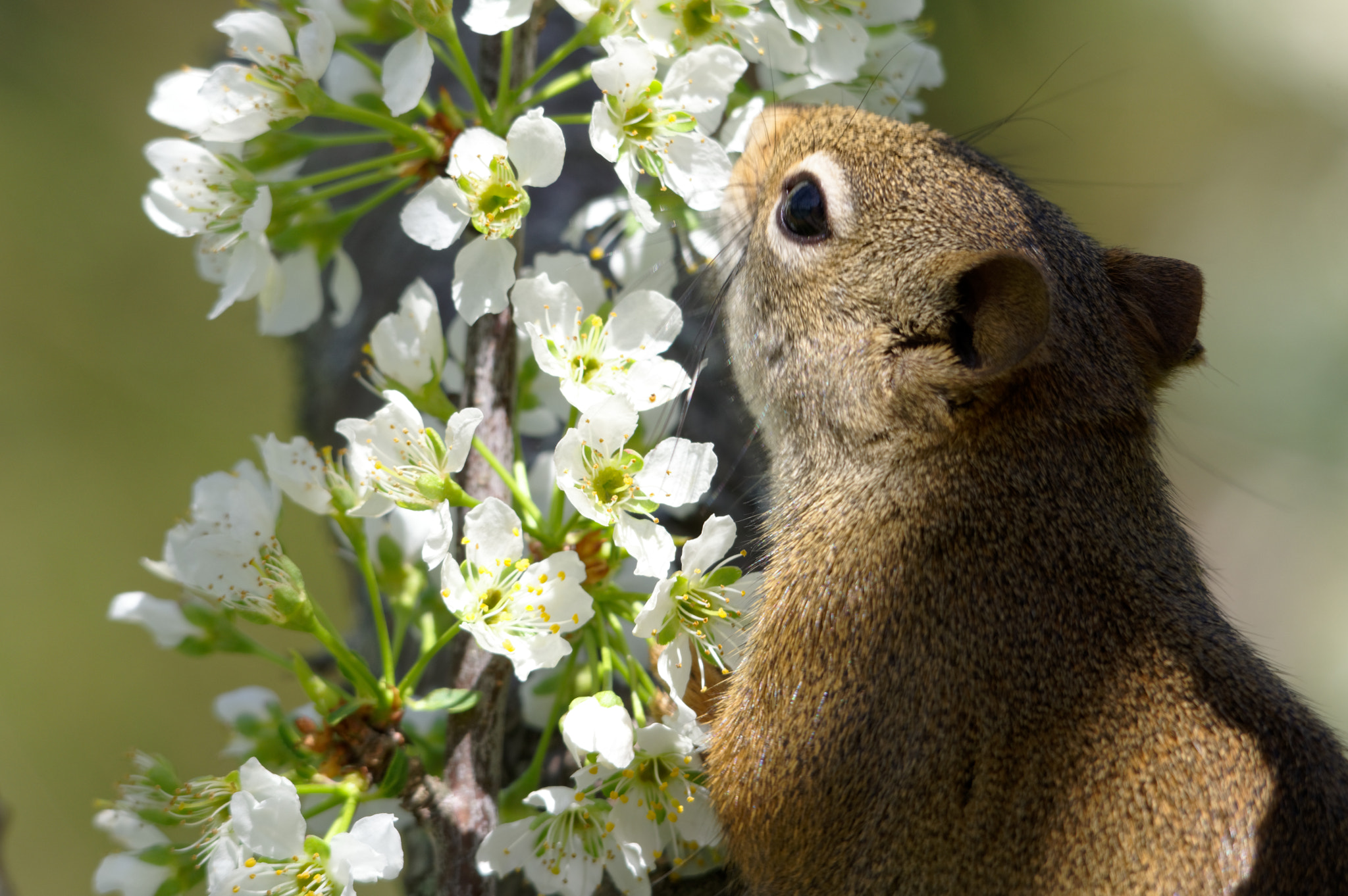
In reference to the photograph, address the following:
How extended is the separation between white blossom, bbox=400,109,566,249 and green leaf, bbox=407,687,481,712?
2.00ft

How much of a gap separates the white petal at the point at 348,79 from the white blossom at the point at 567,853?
3.97 ft

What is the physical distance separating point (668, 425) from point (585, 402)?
612mm

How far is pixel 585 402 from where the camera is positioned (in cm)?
137

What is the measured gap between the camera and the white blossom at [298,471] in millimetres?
1368

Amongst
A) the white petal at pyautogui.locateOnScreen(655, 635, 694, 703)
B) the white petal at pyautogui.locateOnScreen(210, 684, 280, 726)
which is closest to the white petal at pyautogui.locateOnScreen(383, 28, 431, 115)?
the white petal at pyautogui.locateOnScreen(655, 635, 694, 703)

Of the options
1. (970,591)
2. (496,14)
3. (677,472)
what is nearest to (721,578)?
(677,472)

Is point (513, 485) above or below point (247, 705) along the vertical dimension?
above

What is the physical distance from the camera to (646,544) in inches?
51.3

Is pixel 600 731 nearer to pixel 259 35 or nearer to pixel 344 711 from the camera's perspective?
pixel 344 711

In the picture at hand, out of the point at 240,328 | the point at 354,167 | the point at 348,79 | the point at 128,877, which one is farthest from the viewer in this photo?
the point at 240,328

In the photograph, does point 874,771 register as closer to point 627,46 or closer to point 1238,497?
point 627,46

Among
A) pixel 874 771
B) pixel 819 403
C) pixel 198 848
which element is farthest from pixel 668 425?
pixel 198 848

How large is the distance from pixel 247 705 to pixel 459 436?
2.57ft

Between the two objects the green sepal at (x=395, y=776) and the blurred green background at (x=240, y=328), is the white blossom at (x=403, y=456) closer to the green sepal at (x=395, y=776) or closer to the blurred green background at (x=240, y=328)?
the green sepal at (x=395, y=776)
